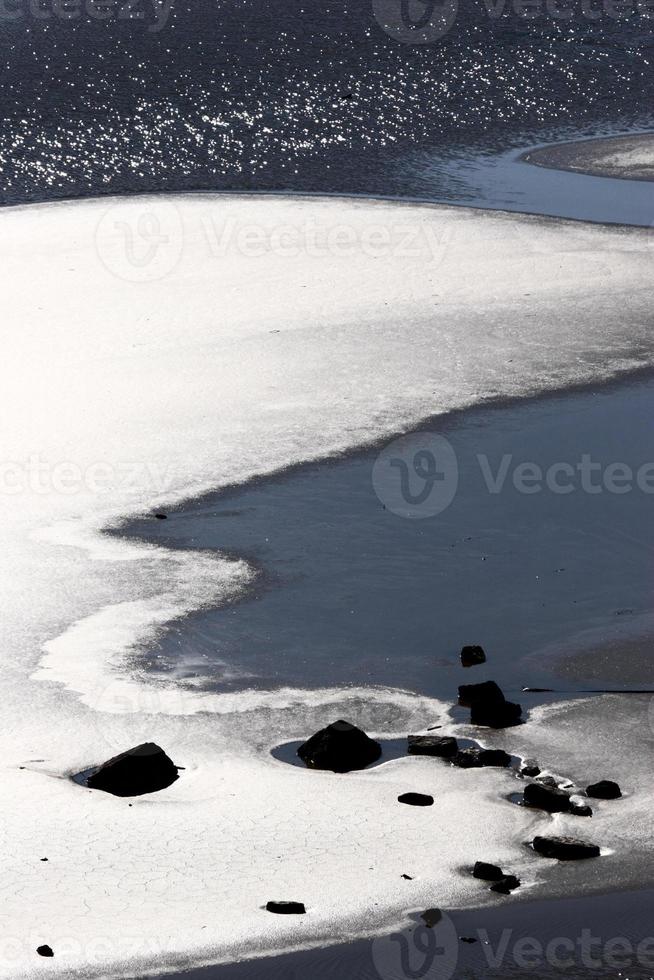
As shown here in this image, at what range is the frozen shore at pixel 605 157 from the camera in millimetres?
13430

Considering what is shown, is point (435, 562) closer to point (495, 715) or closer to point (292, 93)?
point (495, 715)

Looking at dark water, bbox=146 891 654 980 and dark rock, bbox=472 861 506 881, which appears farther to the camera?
dark rock, bbox=472 861 506 881

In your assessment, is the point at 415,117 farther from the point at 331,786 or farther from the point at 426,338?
the point at 331,786

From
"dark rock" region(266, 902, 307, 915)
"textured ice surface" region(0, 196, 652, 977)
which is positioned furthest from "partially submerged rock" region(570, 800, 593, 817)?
"dark rock" region(266, 902, 307, 915)

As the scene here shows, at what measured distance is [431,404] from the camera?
7633 mm

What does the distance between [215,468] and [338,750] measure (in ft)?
8.75

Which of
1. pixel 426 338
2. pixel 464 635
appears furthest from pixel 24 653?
pixel 426 338

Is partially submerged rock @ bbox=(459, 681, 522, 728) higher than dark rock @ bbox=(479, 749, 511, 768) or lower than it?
higher

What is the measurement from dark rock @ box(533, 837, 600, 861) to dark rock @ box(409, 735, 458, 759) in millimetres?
570

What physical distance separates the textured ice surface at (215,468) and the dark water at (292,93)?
1269mm

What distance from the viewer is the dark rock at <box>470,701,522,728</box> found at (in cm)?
461

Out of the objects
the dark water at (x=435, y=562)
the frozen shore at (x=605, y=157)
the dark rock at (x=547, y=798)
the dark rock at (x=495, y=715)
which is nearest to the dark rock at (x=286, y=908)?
the dark rock at (x=547, y=798)

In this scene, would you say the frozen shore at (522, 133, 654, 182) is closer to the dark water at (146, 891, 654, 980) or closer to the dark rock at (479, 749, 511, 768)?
the dark rock at (479, 749, 511, 768)

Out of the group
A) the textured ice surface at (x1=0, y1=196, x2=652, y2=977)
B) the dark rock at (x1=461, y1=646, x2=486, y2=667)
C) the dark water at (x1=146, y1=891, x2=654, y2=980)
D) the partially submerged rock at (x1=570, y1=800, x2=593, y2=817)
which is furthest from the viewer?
the dark rock at (x1=461, y1=646, x2=486, y2=667)
